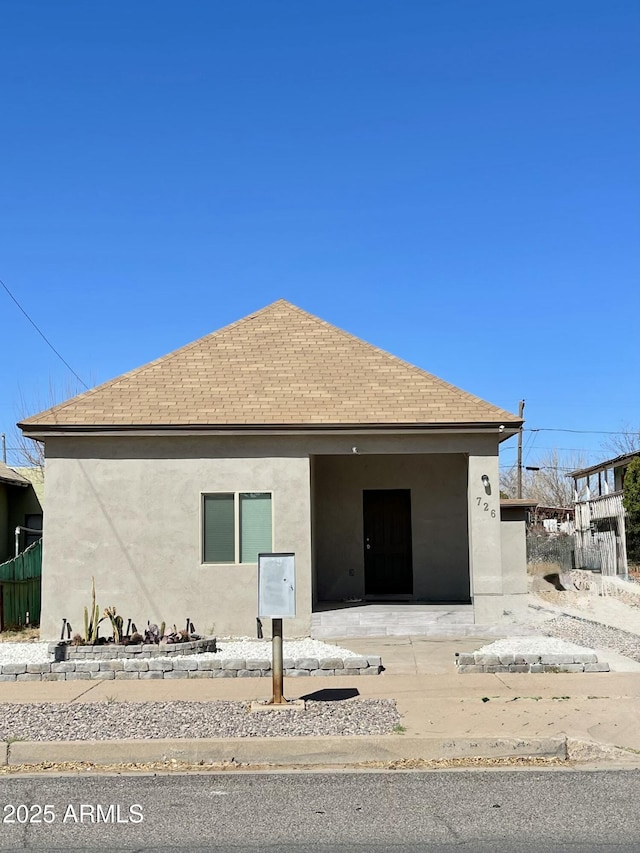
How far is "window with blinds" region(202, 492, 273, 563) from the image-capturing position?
1477 centimetres

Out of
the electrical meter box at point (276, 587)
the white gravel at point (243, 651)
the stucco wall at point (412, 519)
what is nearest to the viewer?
the electrical meter box at point (276, 587)

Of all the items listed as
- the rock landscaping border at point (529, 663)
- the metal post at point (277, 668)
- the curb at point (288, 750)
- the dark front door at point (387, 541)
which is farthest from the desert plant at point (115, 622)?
the dark front door at point (387, 541)

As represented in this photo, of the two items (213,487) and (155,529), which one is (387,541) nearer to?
(213,487)

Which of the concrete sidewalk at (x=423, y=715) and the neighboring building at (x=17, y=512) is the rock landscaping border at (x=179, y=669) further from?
the neighboring building at (x=17, y=512)

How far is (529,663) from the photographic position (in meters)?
11.2

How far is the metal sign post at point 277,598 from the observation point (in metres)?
9.32

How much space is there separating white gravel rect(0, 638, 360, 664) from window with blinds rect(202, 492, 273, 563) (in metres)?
1.44

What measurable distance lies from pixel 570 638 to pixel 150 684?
266 inches

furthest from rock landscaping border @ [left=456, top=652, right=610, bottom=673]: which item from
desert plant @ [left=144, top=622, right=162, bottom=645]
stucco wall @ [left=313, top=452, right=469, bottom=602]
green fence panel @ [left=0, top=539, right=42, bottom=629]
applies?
green fence panel @ [left=0, top=539, right=42, bottom=629]

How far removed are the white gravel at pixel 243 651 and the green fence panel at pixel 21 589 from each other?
7.67 feet

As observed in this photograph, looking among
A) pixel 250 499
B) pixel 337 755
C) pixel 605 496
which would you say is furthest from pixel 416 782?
pixel 605 496

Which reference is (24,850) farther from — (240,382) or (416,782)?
(240,382)

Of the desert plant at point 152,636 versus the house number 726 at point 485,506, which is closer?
the desert plant at point 152,636

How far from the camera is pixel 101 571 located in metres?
14.7
